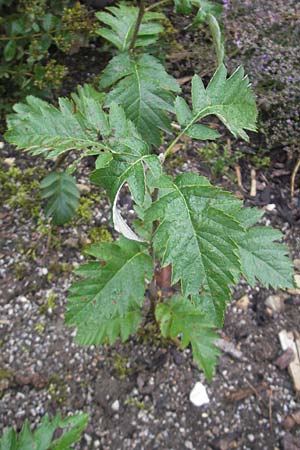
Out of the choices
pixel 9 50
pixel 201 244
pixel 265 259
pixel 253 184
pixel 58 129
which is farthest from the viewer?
pixel 253 184

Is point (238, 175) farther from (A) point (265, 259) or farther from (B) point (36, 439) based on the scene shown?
(B) point (36, 439)

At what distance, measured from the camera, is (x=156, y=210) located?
108 cm

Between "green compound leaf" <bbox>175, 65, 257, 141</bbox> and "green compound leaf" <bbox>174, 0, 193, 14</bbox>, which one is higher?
"green compound leaf" <bbox>174, 0, 193, 14</bbox>

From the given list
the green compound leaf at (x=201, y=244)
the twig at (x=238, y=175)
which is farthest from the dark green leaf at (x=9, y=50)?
the green compound leaf at (x=201, y=244)

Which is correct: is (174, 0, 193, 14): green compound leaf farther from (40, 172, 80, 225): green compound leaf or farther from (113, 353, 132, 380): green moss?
(113, 353, 132, 380): green moss

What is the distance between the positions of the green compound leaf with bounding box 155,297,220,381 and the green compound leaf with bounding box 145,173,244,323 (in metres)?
0.43

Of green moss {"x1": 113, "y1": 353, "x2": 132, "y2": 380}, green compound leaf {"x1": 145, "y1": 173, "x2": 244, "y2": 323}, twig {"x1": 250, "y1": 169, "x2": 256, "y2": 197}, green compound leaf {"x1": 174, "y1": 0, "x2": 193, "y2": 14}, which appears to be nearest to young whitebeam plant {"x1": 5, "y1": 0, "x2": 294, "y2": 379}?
green compound leaf {"x1": 145, "y1": 173, "x2": 244, "y2": 323}

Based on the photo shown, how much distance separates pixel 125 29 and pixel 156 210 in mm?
870

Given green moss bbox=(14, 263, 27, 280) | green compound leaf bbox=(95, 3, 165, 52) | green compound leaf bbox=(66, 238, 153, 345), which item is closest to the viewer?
green compound leaf bbox=(66, 238, 153, 345)

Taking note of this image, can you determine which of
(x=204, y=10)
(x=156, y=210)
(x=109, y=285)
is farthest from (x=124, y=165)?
(x=204, y=10)

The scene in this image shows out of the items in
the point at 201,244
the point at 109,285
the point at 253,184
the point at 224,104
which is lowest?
the point at 253,184

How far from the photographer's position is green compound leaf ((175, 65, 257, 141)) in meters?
1.22

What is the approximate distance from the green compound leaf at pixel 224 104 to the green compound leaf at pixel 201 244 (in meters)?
0.22

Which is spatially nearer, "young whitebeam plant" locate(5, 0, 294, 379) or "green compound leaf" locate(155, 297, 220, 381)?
"young whitebeam plant" locate(5, 0, 294, 379)
